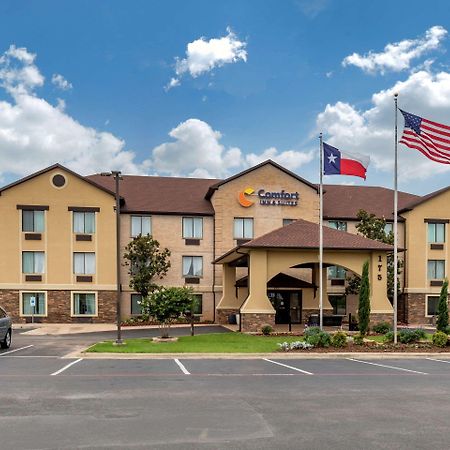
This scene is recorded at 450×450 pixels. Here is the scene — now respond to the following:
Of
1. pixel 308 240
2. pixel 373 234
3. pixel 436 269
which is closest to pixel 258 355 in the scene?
pixel 308 240

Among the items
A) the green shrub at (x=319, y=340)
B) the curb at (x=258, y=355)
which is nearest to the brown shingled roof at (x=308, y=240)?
the green shrub at (x=319, y=340)

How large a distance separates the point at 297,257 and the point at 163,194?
15.2 meters

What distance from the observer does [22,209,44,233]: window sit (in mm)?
37406

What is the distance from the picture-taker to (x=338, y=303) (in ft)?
134

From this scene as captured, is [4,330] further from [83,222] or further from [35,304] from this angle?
[83,222]

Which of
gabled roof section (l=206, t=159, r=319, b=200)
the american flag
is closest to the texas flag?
the american flag

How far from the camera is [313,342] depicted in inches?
840

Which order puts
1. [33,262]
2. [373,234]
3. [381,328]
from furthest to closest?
[373,234], [33,262], [381,328]

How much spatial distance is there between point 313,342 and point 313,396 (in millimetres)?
9955

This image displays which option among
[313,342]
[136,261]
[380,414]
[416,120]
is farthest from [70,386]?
[136,261]

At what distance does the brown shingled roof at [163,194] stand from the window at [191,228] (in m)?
0.58

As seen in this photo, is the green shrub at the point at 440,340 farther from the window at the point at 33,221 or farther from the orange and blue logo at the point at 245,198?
the window at the point at 33,221

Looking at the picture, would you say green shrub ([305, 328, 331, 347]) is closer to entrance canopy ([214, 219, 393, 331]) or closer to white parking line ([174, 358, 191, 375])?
white parking line ([174, 358, 191, 375])

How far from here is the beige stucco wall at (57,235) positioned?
1462 inches
